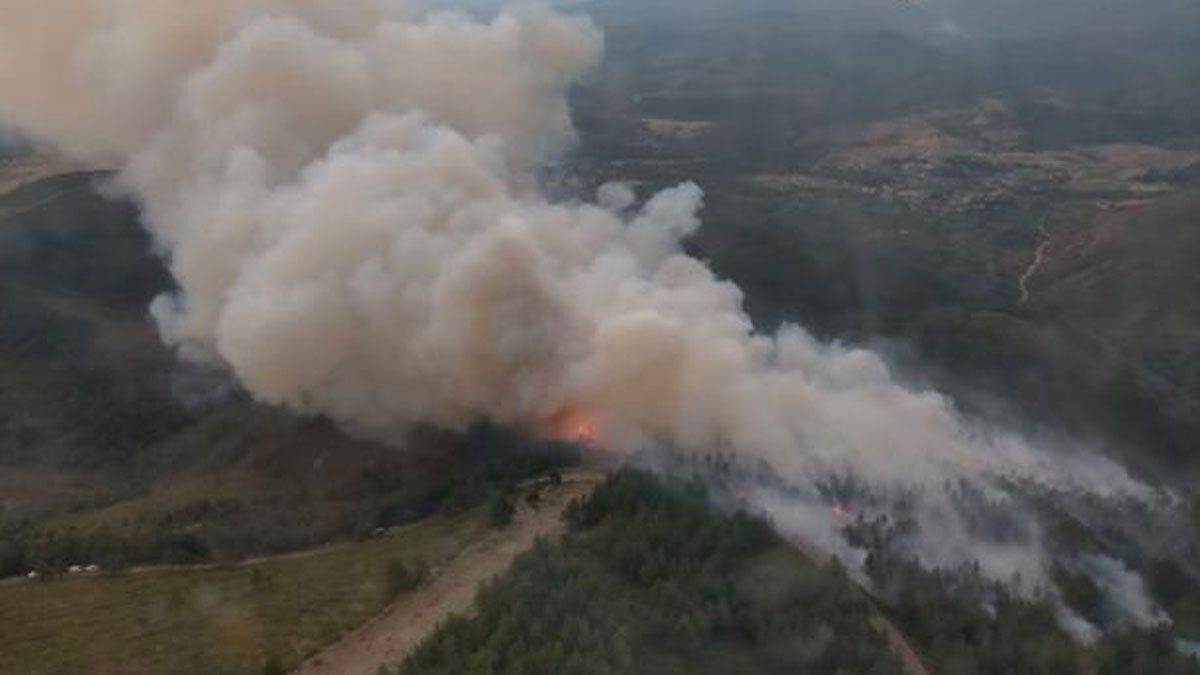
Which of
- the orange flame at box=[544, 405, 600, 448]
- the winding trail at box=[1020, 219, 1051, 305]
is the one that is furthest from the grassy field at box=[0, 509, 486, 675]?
the winding trail at box=[1020, 219, 1051, 305]

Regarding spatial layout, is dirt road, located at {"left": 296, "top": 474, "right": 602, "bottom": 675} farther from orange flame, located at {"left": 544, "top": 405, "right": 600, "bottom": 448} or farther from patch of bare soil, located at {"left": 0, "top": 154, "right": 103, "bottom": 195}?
patch of bare soil, located at {"left": 0, "top": 154, "right": 103, "bottom": 195}

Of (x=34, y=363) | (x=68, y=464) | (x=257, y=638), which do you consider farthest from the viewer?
(x=34, y=363)

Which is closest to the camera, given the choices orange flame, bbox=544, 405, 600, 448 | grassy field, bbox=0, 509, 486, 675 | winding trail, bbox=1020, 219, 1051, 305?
grassy field, bbox=0, 509, 486, 675

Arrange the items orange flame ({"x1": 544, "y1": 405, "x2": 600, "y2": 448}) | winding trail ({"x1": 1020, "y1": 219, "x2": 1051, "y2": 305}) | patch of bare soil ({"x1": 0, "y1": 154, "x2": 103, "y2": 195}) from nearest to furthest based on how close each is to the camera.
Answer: orange flame ({"x1": 544, "y1": 405, "x2": 600, "y2": 448}) < winding trail ({"x1": 1020, "y1": 219, "x2": 1051, "y2": 305}) < patch of bare soil ({"x1": 0, "y1": 154, "x2": 103, "y2": 195})

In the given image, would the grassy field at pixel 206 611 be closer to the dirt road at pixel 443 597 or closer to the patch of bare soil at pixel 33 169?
the dirt road at pixel 443 597

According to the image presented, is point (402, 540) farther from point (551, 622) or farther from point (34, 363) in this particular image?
point (34, 363)

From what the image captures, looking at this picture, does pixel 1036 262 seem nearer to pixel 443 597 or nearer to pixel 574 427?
pixel 574 427

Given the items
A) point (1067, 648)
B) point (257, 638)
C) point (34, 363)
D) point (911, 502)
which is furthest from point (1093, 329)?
point (257, 638)
